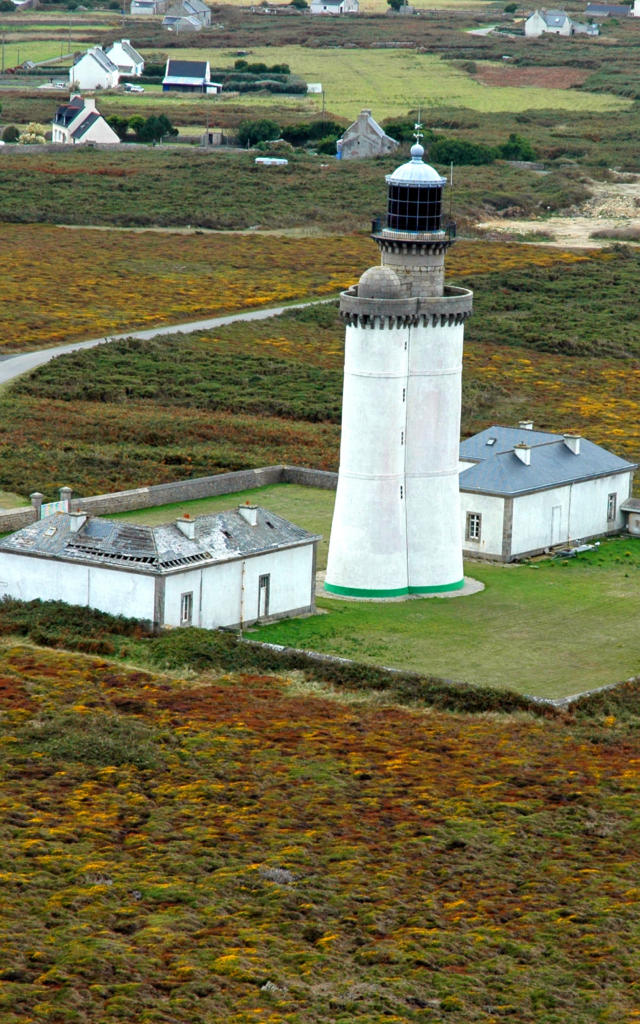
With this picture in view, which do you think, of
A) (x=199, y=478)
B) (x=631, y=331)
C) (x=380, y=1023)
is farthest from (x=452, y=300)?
(x=631, y=331)

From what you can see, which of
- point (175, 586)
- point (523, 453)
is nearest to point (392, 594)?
point (175, 586)

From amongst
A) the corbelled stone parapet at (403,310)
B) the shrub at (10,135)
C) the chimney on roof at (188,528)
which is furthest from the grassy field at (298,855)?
the shrub at (10,135)

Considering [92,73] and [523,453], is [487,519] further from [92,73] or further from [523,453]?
[92,73]

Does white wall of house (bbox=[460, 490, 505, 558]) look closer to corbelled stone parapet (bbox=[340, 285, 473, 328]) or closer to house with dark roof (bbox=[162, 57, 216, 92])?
corbelled stone parapet (bbox=[340, 285, 473, 328])

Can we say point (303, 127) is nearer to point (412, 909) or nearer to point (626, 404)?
point (626, 404)

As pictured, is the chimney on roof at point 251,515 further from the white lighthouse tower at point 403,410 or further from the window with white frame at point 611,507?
the window with white frame at point 611,507
